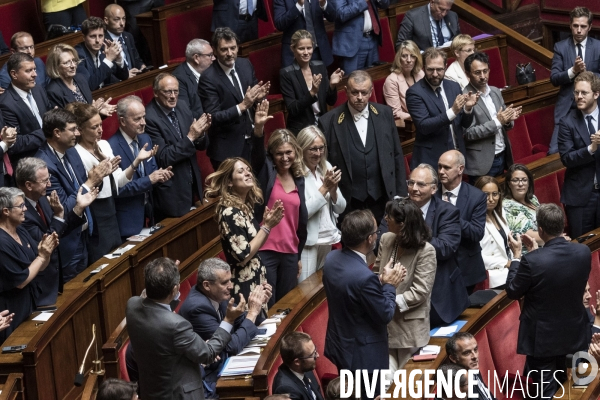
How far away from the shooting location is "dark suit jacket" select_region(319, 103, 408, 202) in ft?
14.7

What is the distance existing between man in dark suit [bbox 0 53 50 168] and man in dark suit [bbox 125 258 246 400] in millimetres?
1642

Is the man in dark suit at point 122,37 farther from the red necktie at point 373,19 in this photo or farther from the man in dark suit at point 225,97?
the red necktie at point 373,19

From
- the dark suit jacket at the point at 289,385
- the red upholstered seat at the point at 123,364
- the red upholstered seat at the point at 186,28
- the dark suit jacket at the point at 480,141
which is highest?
the red upholstered seat at the point at 186,28

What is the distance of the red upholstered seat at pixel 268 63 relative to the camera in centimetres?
584

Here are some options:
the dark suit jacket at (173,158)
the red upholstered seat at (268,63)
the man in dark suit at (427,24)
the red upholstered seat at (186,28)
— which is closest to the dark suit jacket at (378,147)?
the dark suit jacket at (173,158)

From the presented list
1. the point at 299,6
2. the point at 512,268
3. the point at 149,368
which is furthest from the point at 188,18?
the point at 149,368

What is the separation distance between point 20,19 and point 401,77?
7.21 feet

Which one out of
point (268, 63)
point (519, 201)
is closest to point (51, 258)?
point (519, 201)

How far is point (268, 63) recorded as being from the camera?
19.4 ft

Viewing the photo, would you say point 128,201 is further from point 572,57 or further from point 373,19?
point 572,57

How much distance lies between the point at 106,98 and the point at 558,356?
262 cm

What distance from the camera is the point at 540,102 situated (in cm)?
591

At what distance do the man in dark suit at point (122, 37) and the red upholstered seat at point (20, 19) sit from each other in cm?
59

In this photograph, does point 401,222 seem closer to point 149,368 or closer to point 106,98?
point 149,368
